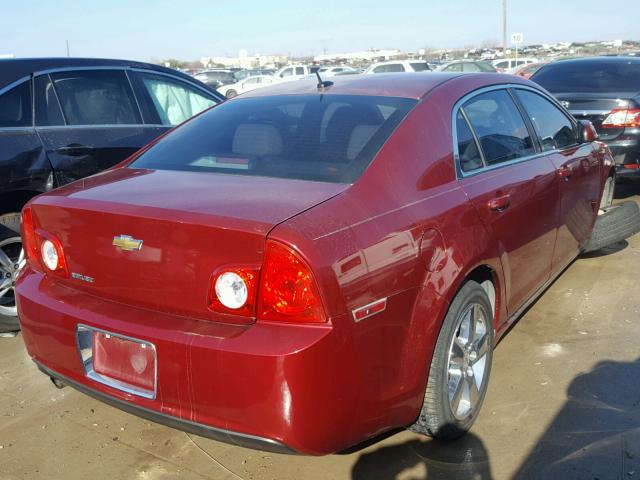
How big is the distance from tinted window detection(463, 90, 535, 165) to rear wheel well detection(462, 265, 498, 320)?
1.78 ft

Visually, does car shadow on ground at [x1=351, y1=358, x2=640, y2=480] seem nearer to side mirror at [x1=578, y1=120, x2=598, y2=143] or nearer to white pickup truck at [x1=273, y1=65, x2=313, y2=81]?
side mirror at [x1=578, y1=120, x2=598, y2=143]

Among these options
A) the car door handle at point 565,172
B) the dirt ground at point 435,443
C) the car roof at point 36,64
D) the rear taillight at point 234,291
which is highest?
the car roof at point 36,64

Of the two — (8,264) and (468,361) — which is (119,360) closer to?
(468,361)

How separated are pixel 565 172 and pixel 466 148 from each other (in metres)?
1.17

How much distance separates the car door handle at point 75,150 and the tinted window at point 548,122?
9.06 feet

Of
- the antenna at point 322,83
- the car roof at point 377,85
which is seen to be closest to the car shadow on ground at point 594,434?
the car roof at point 377,85

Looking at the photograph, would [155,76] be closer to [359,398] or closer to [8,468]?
[8,468]

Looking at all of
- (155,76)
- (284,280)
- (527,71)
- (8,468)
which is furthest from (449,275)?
(527,71)

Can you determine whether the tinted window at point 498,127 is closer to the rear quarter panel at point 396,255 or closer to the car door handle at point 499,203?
the car door handle at point 499,203

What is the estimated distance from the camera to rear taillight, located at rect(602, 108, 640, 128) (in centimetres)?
695

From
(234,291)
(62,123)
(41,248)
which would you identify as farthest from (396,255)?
(62,123)

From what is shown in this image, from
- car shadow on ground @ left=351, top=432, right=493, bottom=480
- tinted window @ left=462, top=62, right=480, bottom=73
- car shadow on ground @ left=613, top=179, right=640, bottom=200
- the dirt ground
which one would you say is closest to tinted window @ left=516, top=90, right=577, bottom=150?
the dirt ground

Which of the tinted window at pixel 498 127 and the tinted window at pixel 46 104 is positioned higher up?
the tinted window at pixel 46 104

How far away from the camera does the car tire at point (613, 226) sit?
501cm
